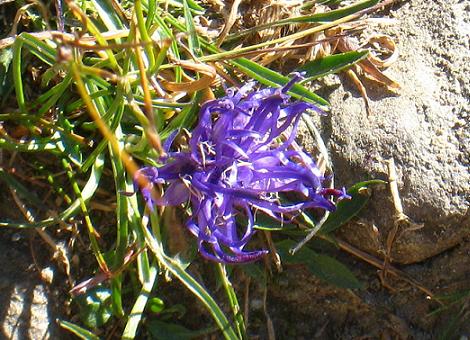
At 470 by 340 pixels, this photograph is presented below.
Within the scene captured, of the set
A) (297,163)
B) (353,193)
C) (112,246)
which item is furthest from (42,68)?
(353,193)

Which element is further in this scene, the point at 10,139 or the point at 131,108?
the point at 10,139

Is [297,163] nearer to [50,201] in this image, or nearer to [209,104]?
[209,104]

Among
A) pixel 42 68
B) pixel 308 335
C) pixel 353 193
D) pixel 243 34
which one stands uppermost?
pixel 243 34

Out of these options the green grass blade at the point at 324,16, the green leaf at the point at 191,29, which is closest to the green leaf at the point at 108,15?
the green leaf at the point at 191,29

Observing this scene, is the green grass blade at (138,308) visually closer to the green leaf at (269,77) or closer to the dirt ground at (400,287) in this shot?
the dirt ground at (400,287)

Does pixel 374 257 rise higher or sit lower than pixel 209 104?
lower

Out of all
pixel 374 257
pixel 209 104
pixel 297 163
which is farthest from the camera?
pixel 374 257

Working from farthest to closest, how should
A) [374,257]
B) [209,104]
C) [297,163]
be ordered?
[374,257] < [297,163] < [209,104]
